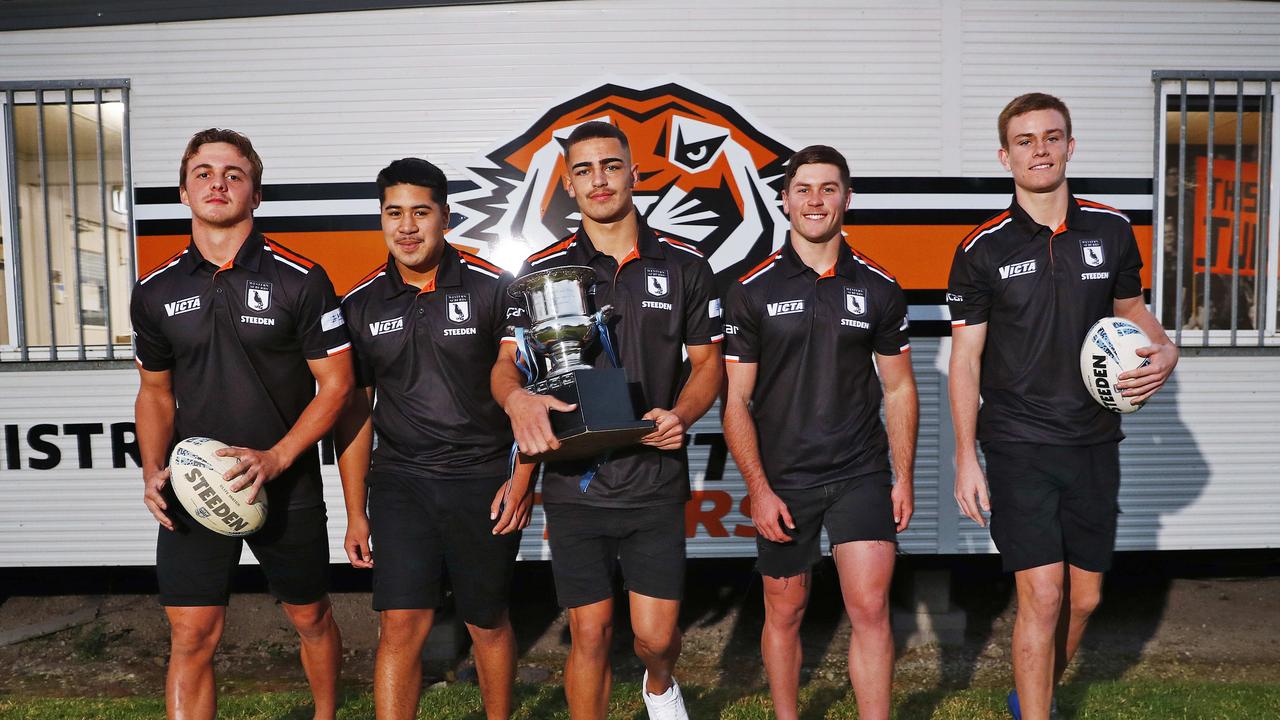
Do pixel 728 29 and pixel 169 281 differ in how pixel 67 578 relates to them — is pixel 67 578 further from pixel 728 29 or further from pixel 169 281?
pixel 728 29

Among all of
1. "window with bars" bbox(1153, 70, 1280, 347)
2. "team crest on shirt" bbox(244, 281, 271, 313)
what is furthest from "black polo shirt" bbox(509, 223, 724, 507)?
"window with bars" bbox(1153, 70, 1280, 347)

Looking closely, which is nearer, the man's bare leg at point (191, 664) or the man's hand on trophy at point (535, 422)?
the man's hand on trophy at point (535, 422)

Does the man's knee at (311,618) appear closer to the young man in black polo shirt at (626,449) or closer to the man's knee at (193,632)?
the man's knee at (193,632)

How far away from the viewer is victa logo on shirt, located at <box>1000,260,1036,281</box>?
2.78 meters

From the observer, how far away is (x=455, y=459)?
8.86ft

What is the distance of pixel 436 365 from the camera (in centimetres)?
269

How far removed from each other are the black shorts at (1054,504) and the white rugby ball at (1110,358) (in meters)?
0.22

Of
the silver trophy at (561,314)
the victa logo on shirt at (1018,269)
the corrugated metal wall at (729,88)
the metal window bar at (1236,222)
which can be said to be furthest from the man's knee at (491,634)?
the metal window bar at (1236,222)

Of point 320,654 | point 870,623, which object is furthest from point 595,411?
point 320,654

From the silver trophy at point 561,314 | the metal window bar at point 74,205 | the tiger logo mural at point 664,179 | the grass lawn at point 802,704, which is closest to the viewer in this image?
the silver trophy at point 561,314

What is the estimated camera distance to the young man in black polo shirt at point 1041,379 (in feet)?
8.98

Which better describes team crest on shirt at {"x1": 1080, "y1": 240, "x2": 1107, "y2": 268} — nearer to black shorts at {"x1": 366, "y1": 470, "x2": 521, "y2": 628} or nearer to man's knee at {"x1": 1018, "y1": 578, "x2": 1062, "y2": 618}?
man's knee at {"x1": 1018, "y1": 578, "x2": 1062, "y2": 618}

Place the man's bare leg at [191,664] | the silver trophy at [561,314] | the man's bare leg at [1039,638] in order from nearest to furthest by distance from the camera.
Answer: the silver trophy at [561,314] → the man's bare leg at [191,664] → the man's bare leg at [1039,638]

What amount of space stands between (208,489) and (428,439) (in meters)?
0.67
